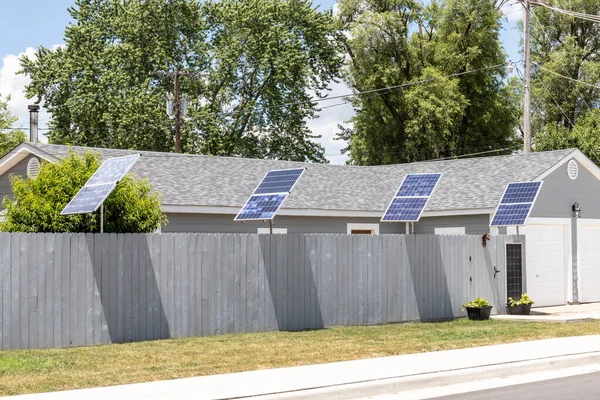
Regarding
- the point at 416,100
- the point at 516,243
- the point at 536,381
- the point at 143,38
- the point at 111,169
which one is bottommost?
the point at 536,381

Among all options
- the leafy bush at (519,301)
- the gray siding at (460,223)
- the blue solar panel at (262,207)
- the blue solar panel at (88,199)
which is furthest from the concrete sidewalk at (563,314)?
the blue solar panel at (88,199)

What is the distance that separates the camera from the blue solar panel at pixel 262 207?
18078 millimetres

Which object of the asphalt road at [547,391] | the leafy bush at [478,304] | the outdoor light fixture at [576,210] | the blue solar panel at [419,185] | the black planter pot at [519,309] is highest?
the blue solar panel at [419,185]

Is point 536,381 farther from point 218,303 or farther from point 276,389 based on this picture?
point 218,303

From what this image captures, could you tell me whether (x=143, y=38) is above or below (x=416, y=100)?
above

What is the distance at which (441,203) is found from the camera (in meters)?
27.1

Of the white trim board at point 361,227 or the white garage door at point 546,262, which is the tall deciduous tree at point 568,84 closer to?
the white garage door at point 546,262

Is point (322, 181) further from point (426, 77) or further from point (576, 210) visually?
point (426, 77)

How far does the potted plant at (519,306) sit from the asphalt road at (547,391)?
33.3ft

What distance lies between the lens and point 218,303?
1714 centimetres

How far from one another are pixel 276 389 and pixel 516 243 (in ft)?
45.3

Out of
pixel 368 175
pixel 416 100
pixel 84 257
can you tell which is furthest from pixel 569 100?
pixel 84 257

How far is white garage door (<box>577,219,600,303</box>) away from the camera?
87.1 ft

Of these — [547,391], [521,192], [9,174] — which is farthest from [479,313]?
[9,174]
